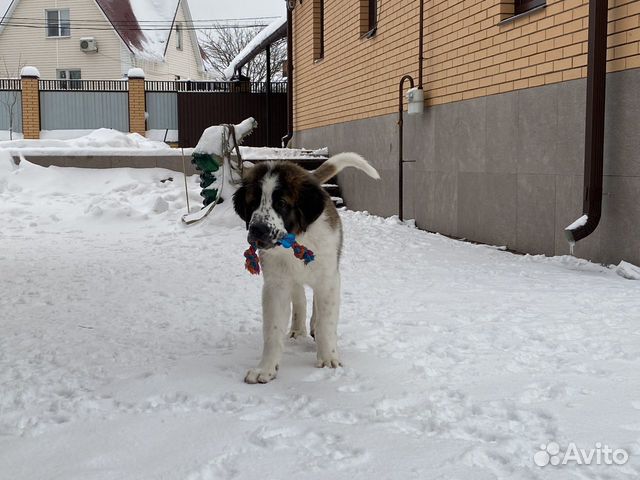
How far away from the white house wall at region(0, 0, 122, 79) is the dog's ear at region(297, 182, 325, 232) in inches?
1257

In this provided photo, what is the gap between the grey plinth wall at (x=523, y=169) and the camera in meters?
6.32

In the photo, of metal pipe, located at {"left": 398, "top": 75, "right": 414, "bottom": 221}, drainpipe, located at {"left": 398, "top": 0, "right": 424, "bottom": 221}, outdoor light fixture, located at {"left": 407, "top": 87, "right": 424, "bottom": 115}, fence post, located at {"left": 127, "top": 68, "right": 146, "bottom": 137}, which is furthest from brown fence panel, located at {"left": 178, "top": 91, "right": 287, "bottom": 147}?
outdoor light fixture, located at {"left": 407, "top": 87, "right": 424, "bottom": 115}

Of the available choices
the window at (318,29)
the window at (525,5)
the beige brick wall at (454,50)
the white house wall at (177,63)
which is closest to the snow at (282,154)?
the beige brick wall at (454,50)

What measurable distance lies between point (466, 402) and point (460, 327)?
1.49m

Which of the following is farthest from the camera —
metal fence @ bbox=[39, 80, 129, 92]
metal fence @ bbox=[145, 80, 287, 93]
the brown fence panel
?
metal fence @ bbox=[39, 80, 129, 92]

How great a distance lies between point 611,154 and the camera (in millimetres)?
→ 6430

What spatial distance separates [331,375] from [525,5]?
6150 millimetres

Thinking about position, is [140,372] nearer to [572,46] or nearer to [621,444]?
[621,444]

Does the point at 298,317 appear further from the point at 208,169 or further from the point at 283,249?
the point at 208,169

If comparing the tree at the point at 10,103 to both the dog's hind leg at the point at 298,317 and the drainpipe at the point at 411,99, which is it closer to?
the drainpipe at the point at 411,99

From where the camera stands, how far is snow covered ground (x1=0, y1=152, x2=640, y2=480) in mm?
2652

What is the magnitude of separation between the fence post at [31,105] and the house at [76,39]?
8748mm

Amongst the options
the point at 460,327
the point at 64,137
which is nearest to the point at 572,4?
the point at 460,327

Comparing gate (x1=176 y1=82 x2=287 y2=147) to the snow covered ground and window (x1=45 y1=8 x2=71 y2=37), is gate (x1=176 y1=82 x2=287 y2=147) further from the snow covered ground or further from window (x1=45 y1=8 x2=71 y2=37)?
the snow covered ground
